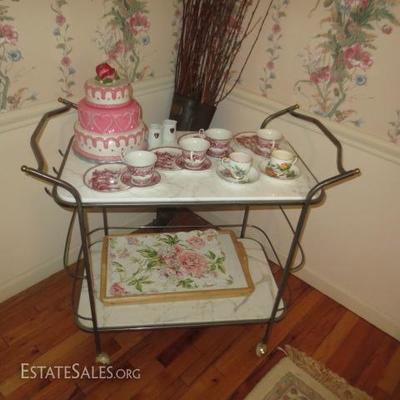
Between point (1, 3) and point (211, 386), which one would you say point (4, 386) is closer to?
point (211, 386)

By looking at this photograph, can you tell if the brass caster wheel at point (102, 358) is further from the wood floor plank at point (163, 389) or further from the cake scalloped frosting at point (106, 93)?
the cake scalloped frosting at point (106, 93)

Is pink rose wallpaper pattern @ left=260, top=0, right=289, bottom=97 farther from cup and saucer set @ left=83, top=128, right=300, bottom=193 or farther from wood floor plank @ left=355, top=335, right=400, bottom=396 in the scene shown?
wood floor plank @ left=355, top=335, right=400, bottom=396

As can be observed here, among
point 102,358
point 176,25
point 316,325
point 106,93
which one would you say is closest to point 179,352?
point 102,358

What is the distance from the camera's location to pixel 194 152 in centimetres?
111

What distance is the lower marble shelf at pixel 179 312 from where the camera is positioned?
1277 millimetres

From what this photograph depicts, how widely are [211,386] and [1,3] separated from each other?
4.47ft

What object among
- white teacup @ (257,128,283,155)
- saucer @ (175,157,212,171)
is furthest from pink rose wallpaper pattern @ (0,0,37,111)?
white teacup @ (257,128,283,155)

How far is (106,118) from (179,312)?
0.71m

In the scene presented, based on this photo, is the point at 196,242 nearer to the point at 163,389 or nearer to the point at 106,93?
the point at 163,389

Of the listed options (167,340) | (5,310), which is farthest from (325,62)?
(5,310)

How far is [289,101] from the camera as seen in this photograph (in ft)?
4.86

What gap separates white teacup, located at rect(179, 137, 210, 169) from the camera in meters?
1.11

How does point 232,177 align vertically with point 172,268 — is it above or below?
above

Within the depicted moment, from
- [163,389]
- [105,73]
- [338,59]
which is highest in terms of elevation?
[338,59]
